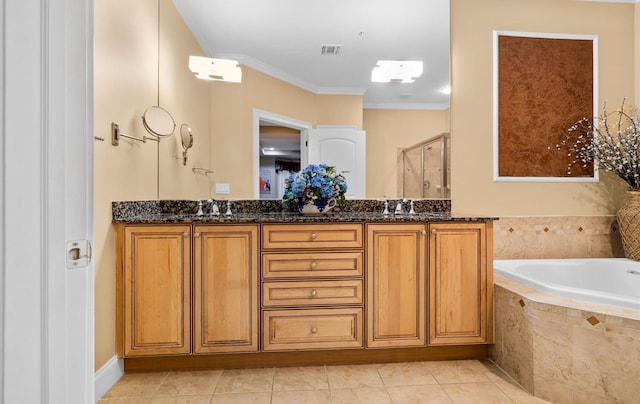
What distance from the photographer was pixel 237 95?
2.31m

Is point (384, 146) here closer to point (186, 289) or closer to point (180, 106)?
point (180, 106)

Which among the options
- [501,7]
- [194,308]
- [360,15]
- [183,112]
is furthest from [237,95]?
[501,7]

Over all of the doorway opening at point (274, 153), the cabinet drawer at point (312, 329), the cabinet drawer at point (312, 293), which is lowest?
the cabinet drawer at point (312, 329)

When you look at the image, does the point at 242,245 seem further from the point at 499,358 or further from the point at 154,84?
the point at 499,358

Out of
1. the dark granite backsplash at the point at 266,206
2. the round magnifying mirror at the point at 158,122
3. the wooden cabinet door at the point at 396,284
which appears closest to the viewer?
the wooden cabinet door at the point at 396,284

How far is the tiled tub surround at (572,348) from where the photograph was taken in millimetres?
1504

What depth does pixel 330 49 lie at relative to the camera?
2.40m

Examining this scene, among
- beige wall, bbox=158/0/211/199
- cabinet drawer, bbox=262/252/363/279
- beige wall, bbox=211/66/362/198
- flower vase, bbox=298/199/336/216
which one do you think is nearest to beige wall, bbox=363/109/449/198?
beige wall, bbox=211/66/362/198

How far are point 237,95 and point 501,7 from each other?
6.89 ft

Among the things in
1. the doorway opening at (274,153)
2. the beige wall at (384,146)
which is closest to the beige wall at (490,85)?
the beige wall at (384,146)

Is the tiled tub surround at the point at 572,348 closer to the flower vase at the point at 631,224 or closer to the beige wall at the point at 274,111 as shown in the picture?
the beige wall at the point at 274,111

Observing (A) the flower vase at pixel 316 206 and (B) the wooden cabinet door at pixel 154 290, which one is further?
(A) the flower vase at pixel 316 206

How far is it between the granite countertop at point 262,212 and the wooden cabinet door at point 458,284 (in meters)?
0.10

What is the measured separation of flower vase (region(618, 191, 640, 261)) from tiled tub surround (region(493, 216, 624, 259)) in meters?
0.16
